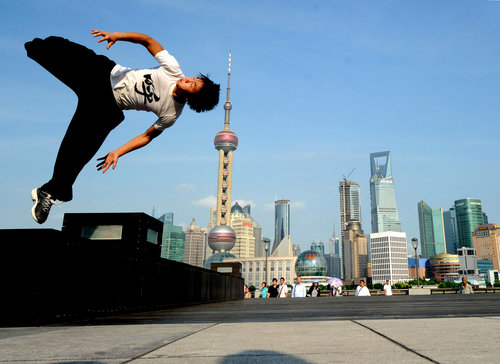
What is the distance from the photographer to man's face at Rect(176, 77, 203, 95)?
4777mm

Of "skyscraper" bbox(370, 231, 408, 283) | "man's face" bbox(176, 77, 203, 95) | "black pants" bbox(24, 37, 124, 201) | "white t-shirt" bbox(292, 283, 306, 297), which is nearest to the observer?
"black pants" bbox(24, 37, 124, 201)

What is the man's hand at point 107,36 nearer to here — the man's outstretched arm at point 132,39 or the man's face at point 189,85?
the man's outstretched arm at point 132,39

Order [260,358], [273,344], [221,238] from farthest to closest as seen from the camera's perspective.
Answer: [221,238], [273,344], [260,358]

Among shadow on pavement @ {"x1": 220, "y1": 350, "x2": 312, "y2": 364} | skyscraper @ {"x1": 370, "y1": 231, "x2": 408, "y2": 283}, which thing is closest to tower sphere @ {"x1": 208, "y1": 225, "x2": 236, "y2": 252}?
skyscraper @ {"x1": 370, "y1": 231, "x2": 408, "y2": 283}

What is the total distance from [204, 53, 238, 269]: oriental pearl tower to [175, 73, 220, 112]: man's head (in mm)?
157270

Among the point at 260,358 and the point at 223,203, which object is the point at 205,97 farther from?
the point at 223,203

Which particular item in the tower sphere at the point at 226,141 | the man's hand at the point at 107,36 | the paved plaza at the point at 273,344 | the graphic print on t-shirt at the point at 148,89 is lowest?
the paved plaza at the point at 273,344

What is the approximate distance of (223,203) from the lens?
7269 inches

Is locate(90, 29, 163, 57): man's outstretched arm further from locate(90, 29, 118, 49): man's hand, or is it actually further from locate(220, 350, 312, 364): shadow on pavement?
locate(220, 350, 312, 364): shadow on pavement

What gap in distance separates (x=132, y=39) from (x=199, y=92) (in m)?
0.99

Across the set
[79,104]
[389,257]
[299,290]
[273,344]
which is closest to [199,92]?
[79,104]

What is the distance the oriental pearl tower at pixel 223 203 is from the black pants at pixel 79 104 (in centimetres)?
15748

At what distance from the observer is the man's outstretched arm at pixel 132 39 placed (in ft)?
14.9

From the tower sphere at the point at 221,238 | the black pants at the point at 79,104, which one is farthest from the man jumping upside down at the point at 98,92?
the tower sphere at the point at 221,238
